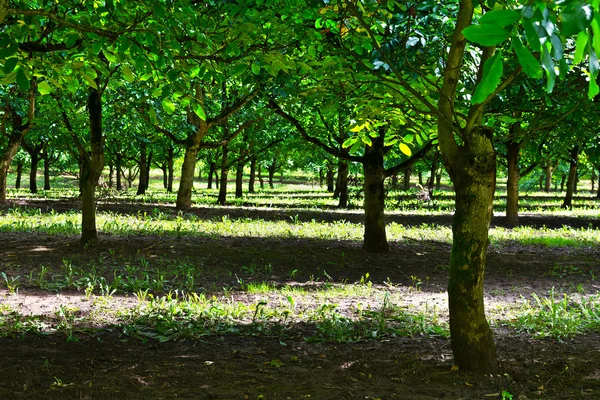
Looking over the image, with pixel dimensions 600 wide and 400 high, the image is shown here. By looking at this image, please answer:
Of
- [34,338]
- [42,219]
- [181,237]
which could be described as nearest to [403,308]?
[34,338]

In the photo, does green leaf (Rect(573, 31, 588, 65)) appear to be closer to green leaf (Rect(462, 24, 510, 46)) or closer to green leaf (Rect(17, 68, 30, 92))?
green leaf (Rect(462, 24, 510, 46))

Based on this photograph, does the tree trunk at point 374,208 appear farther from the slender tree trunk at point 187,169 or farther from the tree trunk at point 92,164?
the slender tree trunk at point 187,169

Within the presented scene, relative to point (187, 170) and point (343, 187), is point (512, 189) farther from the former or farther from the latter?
point (187, 170)

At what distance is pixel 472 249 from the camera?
3645 mm

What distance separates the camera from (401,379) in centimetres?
367

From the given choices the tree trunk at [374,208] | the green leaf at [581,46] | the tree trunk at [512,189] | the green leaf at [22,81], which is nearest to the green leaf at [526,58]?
the green leaf at [581,46]

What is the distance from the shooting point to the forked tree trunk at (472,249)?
3.63 m

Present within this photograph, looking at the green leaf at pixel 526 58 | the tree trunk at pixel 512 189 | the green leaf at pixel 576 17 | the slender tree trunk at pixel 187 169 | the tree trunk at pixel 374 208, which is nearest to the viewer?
the green leaf at pixel 576 17

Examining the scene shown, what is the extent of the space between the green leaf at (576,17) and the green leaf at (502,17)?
0.12 meters

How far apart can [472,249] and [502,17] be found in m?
2.47

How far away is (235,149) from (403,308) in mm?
19513

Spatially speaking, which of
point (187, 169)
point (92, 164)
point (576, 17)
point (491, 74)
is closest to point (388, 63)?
point (491, 74)

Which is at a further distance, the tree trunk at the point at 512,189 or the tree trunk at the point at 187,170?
the tree trunk at the point at 187,170

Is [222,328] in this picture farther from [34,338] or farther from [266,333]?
[34,338]
